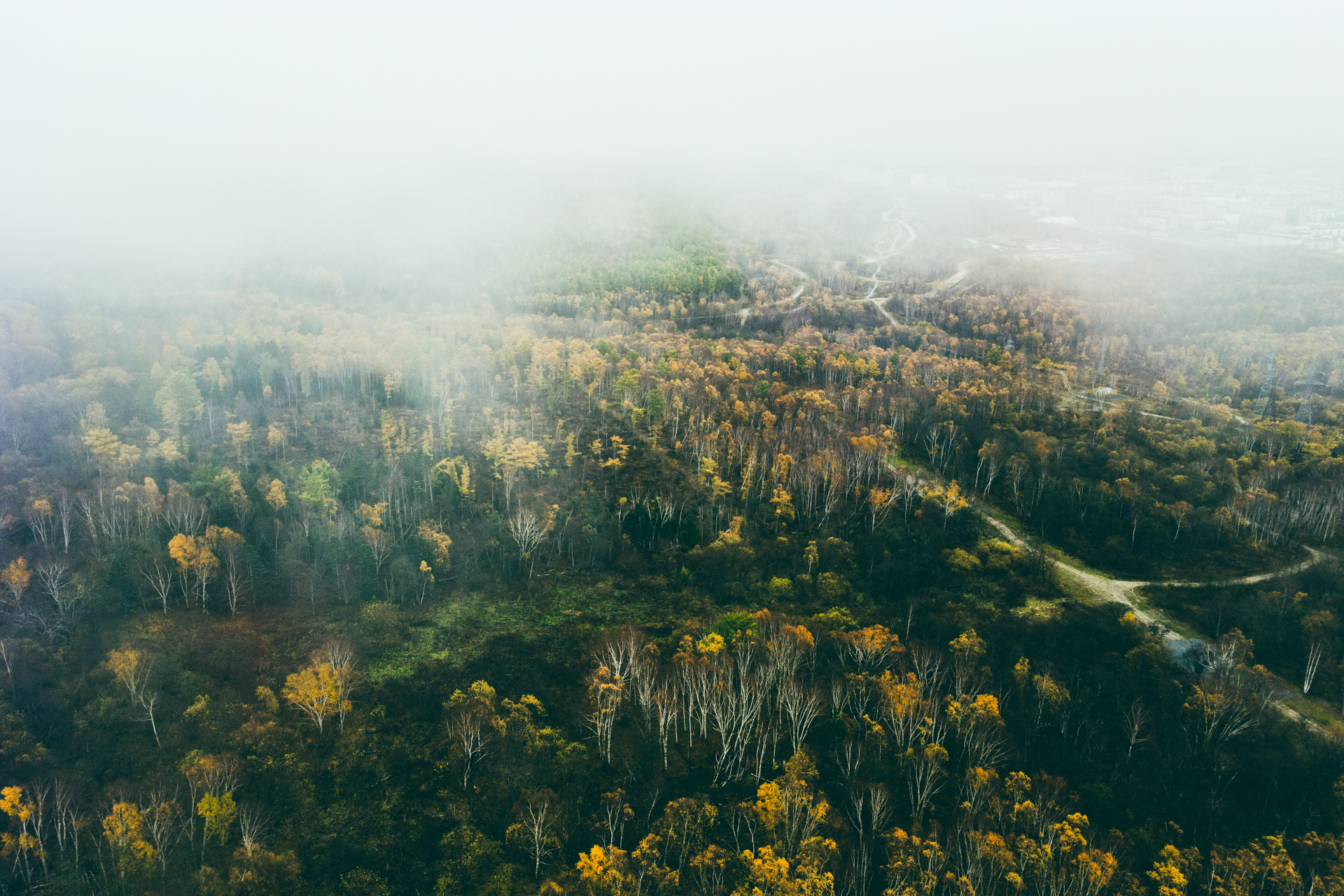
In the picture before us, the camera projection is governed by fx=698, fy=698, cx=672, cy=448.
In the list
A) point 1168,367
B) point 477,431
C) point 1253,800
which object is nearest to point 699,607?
point 1253,800

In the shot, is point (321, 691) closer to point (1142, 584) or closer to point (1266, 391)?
point (1142, 584)

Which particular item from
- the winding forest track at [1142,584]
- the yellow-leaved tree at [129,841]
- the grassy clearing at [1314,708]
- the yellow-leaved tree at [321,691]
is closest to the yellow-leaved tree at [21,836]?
the yellow-leaved tree at [129,841]

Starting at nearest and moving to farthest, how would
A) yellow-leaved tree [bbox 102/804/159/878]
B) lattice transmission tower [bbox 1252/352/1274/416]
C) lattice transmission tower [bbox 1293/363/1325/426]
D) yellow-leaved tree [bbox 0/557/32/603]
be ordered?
yellow-leaved tree [bbox 102/804/159/878] → yellow-leaved tree [bbox 0/557/32/603] → lattice transmission tower [bbox 1293/363/1325/426] → lattice transmission tower [bbox 1252/352/1274/416]

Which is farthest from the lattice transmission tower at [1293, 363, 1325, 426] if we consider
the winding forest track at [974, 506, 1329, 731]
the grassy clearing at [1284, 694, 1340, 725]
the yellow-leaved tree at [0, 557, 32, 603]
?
the yellow-leaved tree at [0, 557, 32, 603]

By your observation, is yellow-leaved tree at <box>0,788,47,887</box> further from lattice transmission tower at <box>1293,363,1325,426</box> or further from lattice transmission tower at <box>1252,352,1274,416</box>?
lattice transmission tower at <box>1252,352,1274,416</box>

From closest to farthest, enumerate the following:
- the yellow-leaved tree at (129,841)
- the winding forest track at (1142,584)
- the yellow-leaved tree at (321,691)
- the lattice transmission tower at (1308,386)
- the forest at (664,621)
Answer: the yellow-leaved tree at (129,841)
the forest at (664,621)
the yellow-leaved tree at (321,691)
the winding forest track at (1142,584)
the lattice transmission tower at (1308,386)

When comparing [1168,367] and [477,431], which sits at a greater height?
[1168,367]

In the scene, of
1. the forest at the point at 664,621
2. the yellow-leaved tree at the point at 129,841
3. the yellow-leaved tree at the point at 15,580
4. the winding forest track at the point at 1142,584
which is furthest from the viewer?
the winding forest track at the point at 1142,584

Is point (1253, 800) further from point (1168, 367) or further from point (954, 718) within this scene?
point (1168, 367)

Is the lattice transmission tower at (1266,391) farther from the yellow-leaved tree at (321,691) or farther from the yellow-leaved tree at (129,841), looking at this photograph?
the yellow-leaved tree at (129,841)
